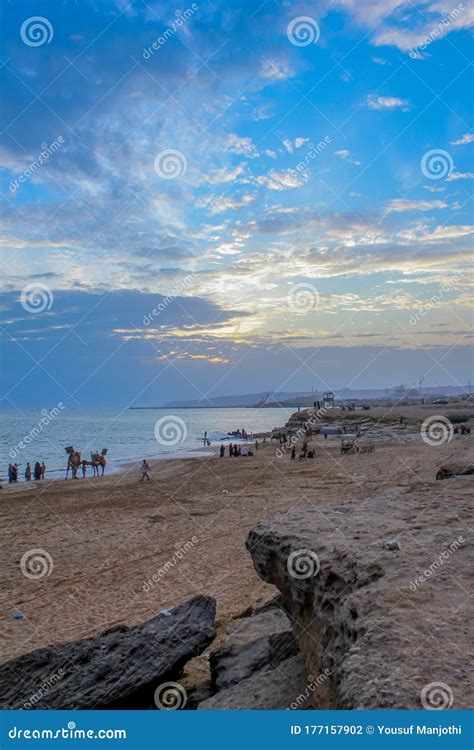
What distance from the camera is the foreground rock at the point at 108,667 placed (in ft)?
17.6

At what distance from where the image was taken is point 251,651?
19.5 feet

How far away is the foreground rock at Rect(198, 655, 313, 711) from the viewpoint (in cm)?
468

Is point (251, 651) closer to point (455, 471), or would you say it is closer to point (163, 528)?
point (455, 471)

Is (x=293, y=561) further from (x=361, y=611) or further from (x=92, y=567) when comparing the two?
(x=92, y=567)

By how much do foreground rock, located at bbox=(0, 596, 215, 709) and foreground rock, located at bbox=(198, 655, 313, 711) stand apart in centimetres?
74

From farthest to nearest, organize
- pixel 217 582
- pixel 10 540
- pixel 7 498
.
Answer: pixel 7 498 < pixel 10 540 < pixel 217 582

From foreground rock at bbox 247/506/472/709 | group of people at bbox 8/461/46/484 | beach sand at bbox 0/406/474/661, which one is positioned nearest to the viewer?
foreground rock at bbox 247/506/472/709

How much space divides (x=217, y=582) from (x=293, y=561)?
18.5ft

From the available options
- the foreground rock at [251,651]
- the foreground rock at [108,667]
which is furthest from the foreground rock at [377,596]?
the foreground rock at [108,667]

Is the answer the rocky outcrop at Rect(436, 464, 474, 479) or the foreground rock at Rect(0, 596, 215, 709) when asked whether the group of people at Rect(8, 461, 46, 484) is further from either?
the foreground rock at Rect(0, 596, 215, 709)

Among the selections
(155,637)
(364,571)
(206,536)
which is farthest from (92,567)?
(364,571)

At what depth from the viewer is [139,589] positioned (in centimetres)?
1038

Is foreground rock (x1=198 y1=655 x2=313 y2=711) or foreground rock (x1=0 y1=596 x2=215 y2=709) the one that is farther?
foreground rock (x1=0 y1=596 x2=215 y2=709)

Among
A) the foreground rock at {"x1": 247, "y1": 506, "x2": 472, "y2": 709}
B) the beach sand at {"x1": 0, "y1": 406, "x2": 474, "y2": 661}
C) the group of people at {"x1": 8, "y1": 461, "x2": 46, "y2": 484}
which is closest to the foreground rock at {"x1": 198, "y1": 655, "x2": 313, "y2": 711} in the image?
the foreground rock at {"x1": 247, "y1": 506, "x2": 472, "y2": 709}
